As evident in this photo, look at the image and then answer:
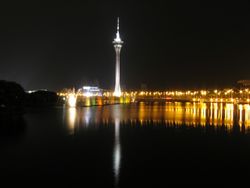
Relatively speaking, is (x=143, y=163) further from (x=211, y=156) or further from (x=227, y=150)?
(x=227, y=150)

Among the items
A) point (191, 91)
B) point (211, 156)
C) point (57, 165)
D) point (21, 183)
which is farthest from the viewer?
point (191, 91)

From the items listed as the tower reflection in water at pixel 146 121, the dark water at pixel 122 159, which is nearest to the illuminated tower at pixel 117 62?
the tower reflection in water at pixel 146 121

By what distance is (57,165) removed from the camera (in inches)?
366

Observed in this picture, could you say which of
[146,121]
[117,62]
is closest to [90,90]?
[117,62]

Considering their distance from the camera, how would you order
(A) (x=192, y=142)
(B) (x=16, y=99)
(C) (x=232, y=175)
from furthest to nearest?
1. (B) (x=16, y=99)
2. (A) (x=192, y=142)
3. (C) (x=232, y=175)

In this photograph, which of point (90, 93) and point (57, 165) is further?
point (90, 93)

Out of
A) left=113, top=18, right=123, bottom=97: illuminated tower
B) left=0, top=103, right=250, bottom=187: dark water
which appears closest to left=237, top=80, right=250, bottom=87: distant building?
left=113, top=18, right=123, bottom=97: illuminated tower

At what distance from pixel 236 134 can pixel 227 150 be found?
182 inches

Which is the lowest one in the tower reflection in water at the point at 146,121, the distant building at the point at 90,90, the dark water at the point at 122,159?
the dark water at the point at 122,159

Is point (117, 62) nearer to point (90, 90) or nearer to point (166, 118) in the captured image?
point (90, 90)

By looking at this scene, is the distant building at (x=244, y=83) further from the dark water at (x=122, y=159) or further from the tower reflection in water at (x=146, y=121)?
the dark water at (x=122, y=159)

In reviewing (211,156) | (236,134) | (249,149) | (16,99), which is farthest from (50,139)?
(16,99)

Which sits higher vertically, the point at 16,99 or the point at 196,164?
the point at 16,99

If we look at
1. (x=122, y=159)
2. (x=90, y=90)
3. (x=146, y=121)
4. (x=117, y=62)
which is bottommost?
(x=122, y=159)
